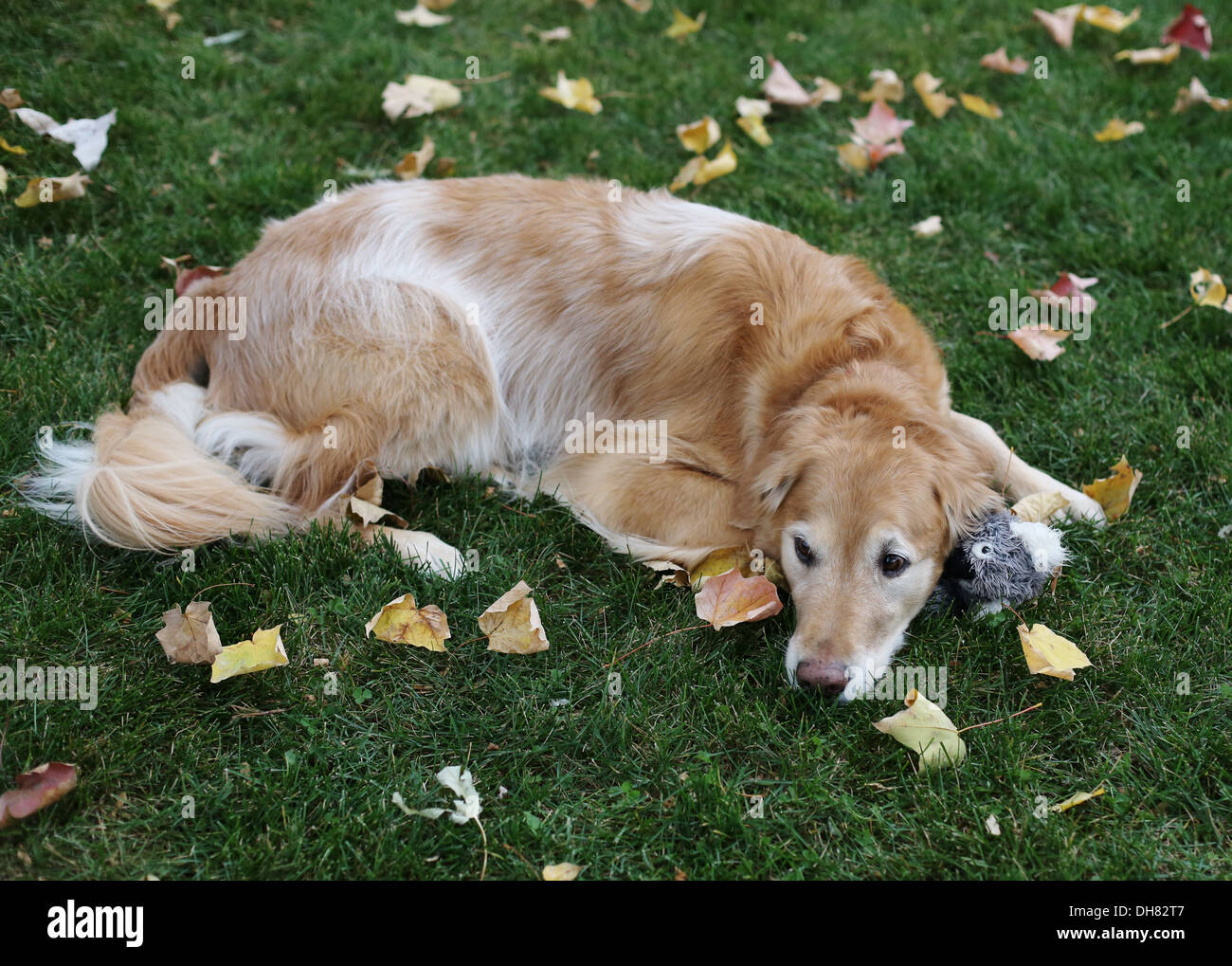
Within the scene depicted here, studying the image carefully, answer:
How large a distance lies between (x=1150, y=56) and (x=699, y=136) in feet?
10.1

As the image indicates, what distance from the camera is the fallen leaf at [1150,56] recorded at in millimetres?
6367

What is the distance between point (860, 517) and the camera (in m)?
3.24

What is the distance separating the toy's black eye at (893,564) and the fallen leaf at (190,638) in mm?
2102

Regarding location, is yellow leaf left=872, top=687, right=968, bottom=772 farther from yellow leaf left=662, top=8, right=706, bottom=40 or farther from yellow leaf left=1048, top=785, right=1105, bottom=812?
yellow leaf left=662, top=8, right=706, bottom=40

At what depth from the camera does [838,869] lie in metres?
2.76

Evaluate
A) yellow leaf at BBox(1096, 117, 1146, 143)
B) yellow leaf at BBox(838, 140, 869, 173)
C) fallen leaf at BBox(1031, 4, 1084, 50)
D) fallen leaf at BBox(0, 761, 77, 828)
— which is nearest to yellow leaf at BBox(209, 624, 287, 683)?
fallen leaf at BBox(0, 761, 77, 828)

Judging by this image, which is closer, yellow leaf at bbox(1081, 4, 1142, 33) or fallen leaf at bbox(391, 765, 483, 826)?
fallen leaf at bbox(391, 765, 483, 826)

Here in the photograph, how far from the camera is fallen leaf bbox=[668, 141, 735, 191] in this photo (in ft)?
17.6

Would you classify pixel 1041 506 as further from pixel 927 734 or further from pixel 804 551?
pixel 927 734

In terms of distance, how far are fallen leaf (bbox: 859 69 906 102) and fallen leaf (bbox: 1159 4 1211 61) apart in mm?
1997

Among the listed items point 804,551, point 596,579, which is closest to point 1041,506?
point 804,551

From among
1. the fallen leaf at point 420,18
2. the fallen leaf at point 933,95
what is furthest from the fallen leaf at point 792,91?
the fallen leaf at point 420,18
